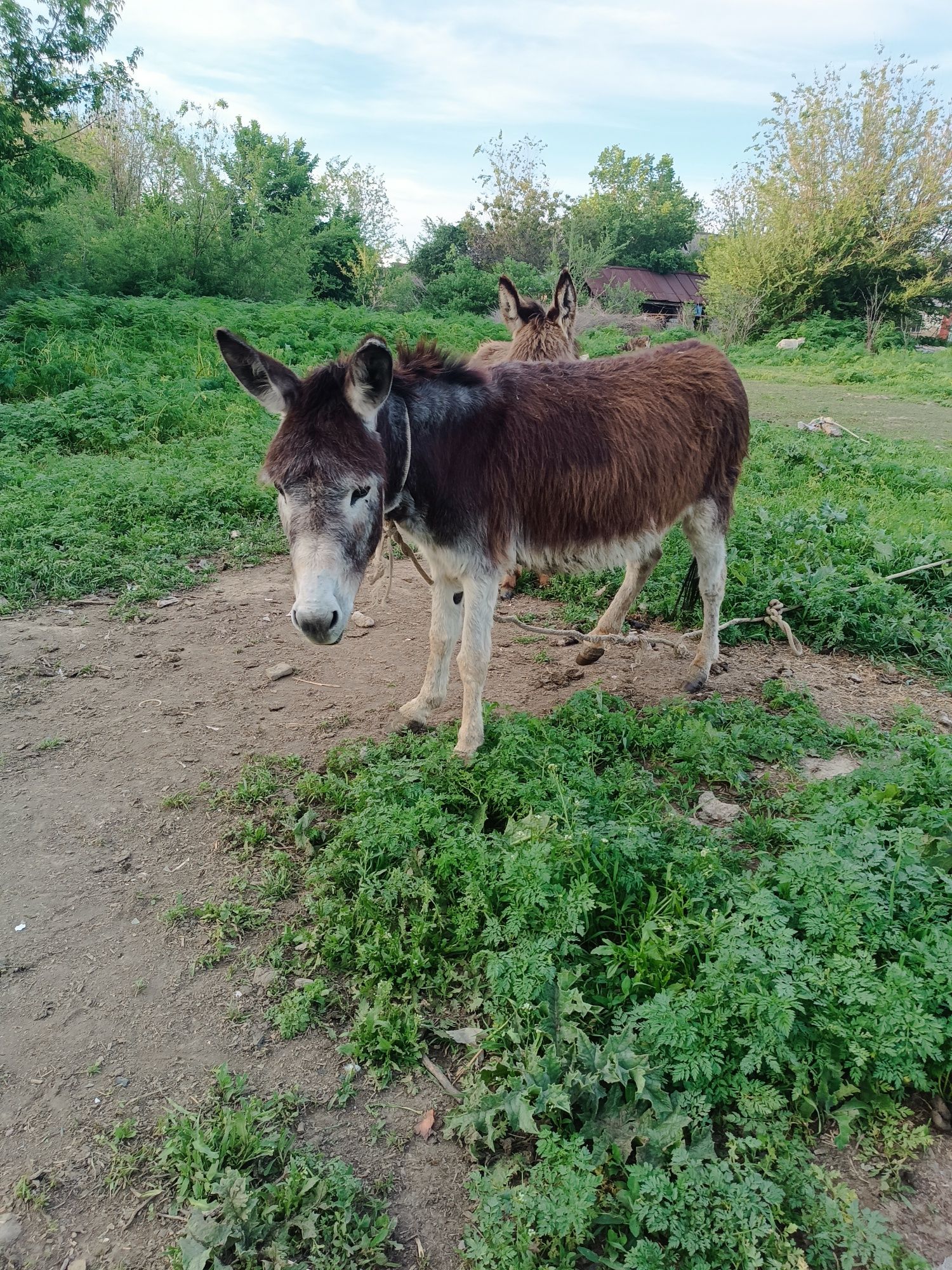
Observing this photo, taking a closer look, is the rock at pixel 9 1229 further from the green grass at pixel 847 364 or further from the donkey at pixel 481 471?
the green grass at pixel 847 364

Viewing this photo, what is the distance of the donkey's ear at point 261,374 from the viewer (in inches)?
107

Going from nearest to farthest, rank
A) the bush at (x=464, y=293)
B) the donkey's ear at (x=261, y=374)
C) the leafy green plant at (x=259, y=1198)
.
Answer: the leafy green plant at (x=259, y=1198)
the donkey's ear at (x=261, y=374)
the bush at (x=464, y=293)

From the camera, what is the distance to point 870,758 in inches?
129

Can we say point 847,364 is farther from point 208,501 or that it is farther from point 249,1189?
point 249,1189

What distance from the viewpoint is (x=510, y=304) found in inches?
232

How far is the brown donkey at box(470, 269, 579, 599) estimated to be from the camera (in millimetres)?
5602

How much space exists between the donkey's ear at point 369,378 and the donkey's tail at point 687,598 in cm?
282

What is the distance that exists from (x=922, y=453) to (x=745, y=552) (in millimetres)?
5427

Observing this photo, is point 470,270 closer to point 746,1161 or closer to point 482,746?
point 482,746

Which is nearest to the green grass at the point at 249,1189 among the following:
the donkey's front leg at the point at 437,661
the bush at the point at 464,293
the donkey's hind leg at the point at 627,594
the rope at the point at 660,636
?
the donkey's front leg at the point at 437,661

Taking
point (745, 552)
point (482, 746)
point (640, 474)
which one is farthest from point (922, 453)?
point (482, 746)

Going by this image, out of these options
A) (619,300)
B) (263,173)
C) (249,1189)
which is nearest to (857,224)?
(619,300)

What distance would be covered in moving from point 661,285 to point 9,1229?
1913 inches

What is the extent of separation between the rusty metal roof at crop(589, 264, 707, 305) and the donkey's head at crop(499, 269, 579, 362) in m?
35.8
